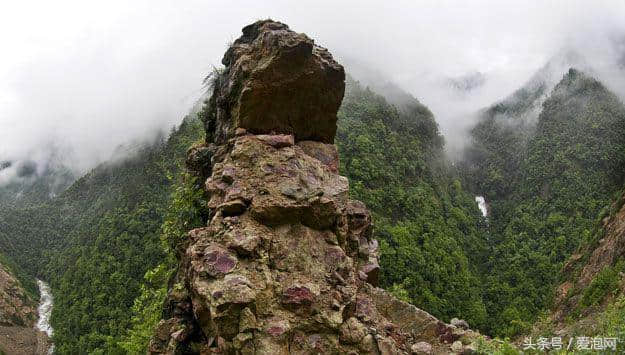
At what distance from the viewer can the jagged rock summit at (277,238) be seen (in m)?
10.2

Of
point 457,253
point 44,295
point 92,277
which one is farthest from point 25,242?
point 457,253

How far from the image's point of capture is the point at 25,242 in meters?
151

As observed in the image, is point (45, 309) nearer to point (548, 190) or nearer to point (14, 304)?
point (14, 304)

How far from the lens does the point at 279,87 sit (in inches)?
571

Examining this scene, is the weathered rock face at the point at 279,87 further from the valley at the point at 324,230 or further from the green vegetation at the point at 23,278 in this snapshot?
the green vegetation at the point at 23,278

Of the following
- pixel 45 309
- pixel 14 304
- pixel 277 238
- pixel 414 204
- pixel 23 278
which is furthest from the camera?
pixel 23 278

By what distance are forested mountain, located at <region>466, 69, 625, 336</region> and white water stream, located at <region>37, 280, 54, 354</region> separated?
290 feet

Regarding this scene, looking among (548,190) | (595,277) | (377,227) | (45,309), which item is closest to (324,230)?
(595,277)

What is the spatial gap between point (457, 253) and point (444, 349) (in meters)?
72.7

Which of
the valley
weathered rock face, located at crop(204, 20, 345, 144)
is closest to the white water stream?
the valley

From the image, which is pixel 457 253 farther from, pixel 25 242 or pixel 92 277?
pixel 25 242

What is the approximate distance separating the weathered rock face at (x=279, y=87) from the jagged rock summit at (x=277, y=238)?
0.04 meters

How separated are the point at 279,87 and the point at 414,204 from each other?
76.1 m

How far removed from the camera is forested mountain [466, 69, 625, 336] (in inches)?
3157
